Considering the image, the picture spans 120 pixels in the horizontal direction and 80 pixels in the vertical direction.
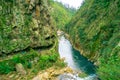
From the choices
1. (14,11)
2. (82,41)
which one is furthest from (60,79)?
(82,41)

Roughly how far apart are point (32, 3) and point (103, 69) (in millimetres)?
19489

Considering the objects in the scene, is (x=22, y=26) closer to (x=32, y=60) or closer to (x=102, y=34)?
(x=32, y=60)

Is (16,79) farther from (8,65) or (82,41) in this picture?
(82,41)

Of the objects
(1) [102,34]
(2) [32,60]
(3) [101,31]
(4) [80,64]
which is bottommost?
(4) [80,64]

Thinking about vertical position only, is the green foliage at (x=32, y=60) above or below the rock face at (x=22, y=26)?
below

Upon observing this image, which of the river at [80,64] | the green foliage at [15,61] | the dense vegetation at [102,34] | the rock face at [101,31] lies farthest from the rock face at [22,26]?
the rock face at [101,31]

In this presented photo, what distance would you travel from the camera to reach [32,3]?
55.2m

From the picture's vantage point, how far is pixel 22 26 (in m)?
51.9

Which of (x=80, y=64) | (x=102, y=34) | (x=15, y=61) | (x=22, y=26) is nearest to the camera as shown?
(x=15, y=61)

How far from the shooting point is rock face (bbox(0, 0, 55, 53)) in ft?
161

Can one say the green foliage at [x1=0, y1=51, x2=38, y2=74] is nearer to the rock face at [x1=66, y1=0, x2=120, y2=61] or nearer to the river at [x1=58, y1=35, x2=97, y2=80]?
the river at [x1=58, y1=35, x2=97, y2=80]

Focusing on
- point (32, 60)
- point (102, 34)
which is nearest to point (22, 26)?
point (32, 60)

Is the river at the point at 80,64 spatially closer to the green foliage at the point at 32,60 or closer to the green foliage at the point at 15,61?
the green foliage at the point at 32,60

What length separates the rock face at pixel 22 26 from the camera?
4912 centimetres
